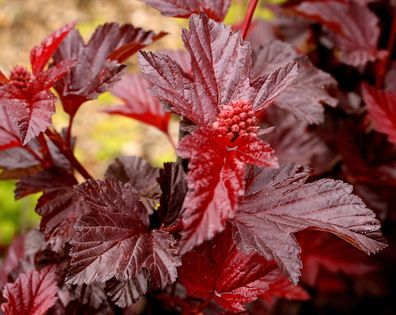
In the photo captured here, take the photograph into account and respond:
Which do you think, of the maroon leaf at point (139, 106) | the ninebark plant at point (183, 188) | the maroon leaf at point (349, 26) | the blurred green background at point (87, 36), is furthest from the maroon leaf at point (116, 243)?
the blurred green background at point (87, 36)

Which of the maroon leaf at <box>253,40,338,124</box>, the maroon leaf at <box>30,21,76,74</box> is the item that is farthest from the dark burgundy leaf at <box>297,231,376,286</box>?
the maroon leaf at <box>30,21,76,74</box>

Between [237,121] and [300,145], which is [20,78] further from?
[300,145]

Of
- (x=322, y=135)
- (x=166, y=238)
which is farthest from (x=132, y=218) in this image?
(x=322, y=135)

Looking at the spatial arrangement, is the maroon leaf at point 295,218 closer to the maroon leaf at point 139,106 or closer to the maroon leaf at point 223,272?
the maroon leaf at point 223,272

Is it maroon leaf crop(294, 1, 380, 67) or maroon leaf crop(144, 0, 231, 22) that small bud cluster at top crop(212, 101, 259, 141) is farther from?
maroon leaf crop(294, 1, 380, 67)

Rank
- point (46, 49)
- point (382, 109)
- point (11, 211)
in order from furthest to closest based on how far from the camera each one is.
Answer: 1. point (11, 211)
2. point (382, 109)
3. point (46, 49)

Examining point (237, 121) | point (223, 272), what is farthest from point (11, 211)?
point (237, 121)
